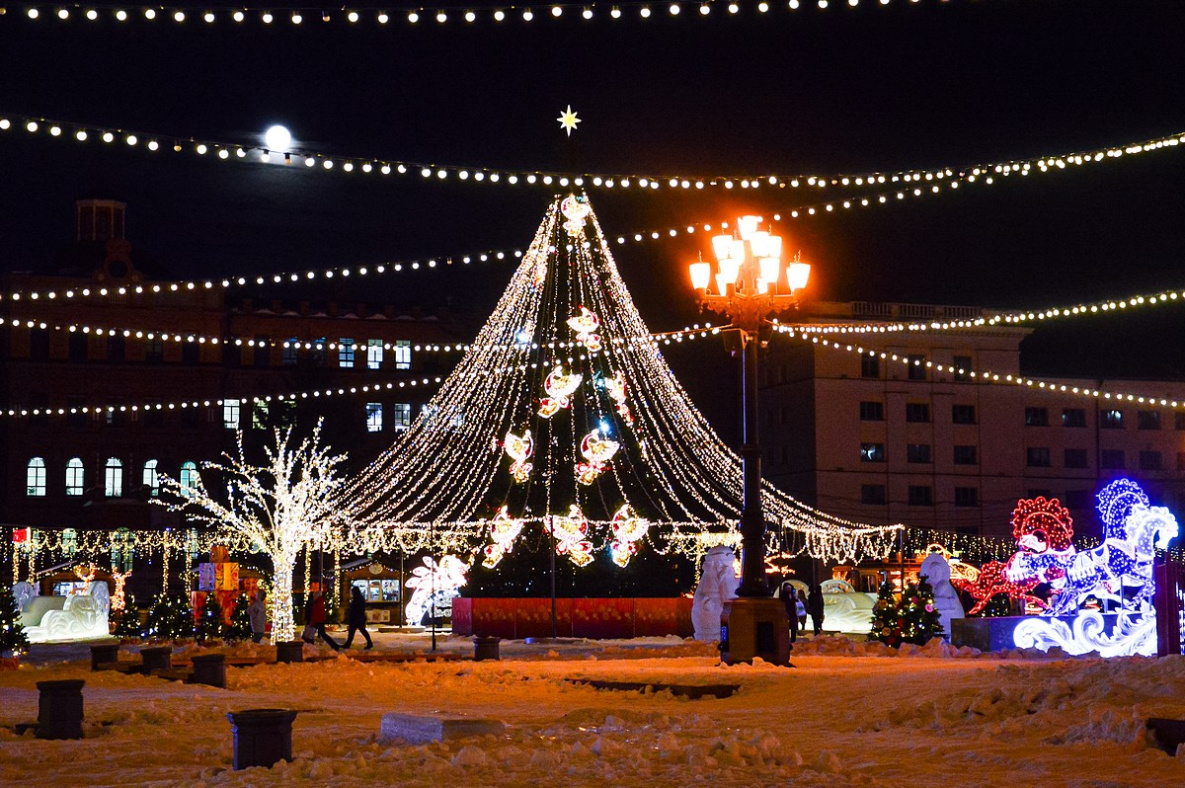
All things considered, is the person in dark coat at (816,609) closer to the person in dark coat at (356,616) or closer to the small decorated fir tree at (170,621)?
the person in dark coat at (356,616)

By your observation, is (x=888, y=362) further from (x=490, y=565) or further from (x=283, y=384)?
(x=490, y=565)

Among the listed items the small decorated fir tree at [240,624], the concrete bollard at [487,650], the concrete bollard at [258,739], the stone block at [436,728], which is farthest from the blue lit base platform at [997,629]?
the small decorated fir tree at [240,624]

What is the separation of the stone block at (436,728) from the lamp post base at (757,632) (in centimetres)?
791

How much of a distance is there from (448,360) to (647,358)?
41.4 m

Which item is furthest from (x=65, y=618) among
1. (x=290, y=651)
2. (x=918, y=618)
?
(x=918, y=618)

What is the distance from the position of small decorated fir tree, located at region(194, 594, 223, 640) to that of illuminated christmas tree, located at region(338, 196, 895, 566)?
387cm

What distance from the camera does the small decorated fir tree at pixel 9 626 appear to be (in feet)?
85.9

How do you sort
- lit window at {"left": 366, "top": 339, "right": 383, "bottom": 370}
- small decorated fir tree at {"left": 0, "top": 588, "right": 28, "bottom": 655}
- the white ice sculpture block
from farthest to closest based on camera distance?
lit window at {"left": 366, "top": 339, "right": 383, "bottom": 370}, the white ice sculpture block, small decorated fir tree at {"left": 0, "top": 588, "right": 28, "bottom": 655}

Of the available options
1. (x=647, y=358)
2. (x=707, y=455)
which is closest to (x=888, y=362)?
(x=707, y=455)

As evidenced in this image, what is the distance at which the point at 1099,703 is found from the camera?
43.9 ft

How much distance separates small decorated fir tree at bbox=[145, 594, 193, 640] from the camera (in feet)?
113

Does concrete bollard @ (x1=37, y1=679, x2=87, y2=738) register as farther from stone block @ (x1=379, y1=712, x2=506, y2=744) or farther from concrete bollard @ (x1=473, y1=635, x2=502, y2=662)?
concrete bollard @ (x1=473, y1=635, x2=502, y2=662)

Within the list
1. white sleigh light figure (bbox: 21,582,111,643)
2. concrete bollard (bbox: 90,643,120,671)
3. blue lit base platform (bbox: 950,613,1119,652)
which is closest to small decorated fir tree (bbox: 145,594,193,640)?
white sleigh light figure (bbox: 21,582,111,643)

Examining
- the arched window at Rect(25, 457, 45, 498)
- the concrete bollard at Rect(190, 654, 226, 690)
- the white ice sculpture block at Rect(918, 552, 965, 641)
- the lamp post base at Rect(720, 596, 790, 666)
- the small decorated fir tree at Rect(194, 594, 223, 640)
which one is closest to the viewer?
the lamp post base at Rect(720, 596, 790, 666)
